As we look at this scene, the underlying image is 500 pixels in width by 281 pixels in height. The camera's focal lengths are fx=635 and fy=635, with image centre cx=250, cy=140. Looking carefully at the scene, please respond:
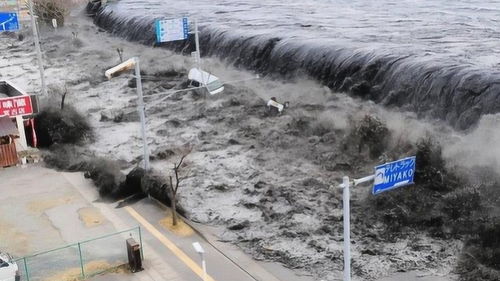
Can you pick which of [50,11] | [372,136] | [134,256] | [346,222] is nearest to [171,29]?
[372,136]

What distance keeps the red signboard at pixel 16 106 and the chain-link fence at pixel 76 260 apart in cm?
1169

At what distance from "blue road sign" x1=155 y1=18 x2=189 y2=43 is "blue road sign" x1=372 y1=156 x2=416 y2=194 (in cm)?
2464

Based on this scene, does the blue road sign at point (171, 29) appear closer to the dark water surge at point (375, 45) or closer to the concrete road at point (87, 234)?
the dark water surge at point (375, 45)

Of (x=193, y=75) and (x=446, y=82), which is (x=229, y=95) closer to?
(x=193, y=75)

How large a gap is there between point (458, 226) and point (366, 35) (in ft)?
86.8

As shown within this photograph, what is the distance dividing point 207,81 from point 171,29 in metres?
5.67

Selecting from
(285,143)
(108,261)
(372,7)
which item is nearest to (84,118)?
(285,143)

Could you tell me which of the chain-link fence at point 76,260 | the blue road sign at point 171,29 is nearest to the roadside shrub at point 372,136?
the blue road sign at point 171,29

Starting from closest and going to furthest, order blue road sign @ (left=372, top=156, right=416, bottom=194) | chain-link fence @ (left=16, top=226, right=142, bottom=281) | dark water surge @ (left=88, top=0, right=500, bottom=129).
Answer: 1. blue road sign @ (left=372, top=156, right=416, bottom=194)
2. chain-link fence @ (left=16, top=226, right=142, bottom=281)
3. dark water surge @ (left=88, top=0, right=500, bottom=129)

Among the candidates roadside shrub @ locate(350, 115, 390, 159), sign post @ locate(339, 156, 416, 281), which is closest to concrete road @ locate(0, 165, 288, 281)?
sign post @ locate(339, 156, 416, 281)

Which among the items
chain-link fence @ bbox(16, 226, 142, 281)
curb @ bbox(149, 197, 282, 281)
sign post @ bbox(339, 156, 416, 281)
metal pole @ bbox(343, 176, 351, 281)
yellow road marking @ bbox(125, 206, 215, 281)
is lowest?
curb @ bbox(149, 197, 282, 281)

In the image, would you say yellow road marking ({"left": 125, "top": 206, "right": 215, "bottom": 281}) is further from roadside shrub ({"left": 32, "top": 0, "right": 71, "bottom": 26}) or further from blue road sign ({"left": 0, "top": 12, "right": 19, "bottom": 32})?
roadside shrub ({"left": 32, "top": 0, "right": 71, "bottom": 26})

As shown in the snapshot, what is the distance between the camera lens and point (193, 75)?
42.1m

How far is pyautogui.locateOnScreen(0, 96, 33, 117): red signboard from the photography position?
28.5 m
